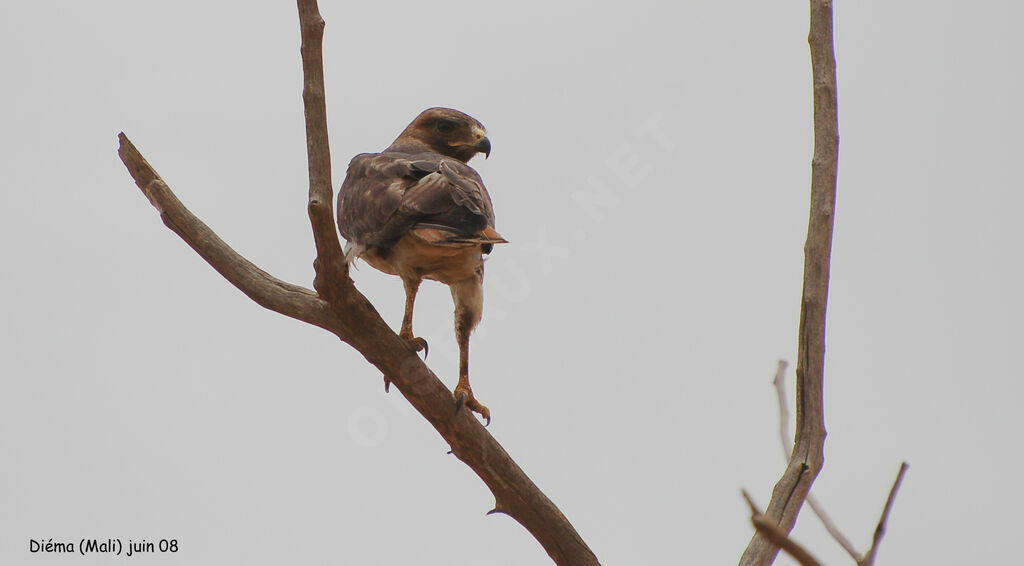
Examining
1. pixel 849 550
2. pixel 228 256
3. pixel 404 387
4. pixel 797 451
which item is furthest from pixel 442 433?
pixel 849 550

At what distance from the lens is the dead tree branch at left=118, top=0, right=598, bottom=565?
3.88m

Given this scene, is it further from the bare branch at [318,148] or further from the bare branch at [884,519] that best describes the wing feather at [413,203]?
the bare branch at [884,519]

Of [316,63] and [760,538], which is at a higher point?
[316,63]

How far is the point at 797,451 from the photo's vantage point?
13.6ft

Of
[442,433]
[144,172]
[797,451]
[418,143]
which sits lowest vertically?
[797,451]

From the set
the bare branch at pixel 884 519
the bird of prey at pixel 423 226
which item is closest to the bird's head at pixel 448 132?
the bird of prey at pixel 423 226

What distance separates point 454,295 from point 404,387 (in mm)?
1188

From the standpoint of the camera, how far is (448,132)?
652 centimetres

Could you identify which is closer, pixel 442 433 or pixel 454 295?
pixel 442 433

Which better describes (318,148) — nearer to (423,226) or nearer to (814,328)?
(423,226)

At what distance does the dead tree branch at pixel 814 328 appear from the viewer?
4070mm

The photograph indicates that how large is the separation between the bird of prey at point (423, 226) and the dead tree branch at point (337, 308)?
0.22 metres

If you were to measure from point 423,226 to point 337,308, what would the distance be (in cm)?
68

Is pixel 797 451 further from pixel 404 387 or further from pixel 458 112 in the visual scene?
pixel 458 112
